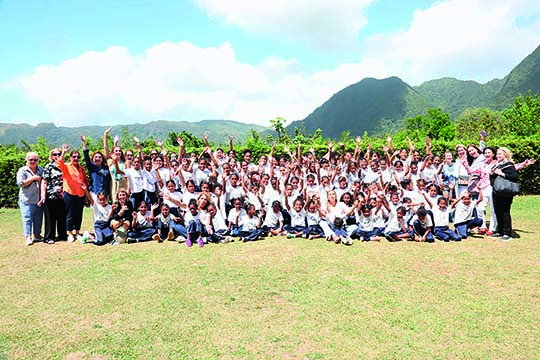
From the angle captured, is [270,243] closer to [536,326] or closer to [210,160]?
[210,160]

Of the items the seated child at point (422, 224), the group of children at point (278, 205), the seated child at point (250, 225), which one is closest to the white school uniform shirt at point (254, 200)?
the group of children at point (278, 205)

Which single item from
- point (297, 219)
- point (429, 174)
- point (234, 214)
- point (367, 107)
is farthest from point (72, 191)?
point (367, 107)

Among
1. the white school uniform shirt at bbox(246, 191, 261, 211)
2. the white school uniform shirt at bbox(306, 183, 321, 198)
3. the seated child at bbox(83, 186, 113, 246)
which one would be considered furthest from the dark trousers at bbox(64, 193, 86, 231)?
the white school uniform shirt at bbox(306, 183, 321, 198)

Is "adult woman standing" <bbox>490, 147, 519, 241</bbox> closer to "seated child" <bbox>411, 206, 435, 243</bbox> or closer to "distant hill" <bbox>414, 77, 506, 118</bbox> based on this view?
"seated child" <bbox>411, 206, 435, 243</bbox>

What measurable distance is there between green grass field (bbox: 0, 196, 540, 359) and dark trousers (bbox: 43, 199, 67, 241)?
617 millimetres

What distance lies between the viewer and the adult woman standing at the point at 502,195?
7.48 meters

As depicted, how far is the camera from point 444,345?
365cm

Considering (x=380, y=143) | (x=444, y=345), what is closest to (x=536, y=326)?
(x=444, y=345)

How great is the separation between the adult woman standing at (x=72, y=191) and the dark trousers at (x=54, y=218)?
0.15 meters

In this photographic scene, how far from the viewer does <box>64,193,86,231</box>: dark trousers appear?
7.75 metres

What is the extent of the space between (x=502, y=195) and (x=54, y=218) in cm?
897

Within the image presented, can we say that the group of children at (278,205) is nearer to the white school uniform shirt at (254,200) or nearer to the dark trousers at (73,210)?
the white school uniform shirt at (254,200)

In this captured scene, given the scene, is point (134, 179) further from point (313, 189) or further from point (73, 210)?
point (313, 189)

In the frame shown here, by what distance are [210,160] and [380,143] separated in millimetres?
8707
